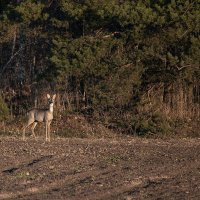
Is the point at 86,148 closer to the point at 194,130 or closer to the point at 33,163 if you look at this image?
the point at 33,163

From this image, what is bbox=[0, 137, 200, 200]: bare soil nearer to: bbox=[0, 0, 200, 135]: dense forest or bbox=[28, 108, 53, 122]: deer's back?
bbox=[28, 108, 53, 122]: deer's back

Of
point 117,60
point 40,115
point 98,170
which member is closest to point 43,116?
point 40,115

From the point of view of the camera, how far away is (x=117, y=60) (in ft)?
94.6

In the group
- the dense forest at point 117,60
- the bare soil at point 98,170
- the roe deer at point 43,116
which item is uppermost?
the dense forest at point 117,60

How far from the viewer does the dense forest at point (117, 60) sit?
92.4 ft

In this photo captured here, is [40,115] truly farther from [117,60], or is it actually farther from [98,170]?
[98,170]

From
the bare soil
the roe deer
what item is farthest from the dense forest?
the bare soil

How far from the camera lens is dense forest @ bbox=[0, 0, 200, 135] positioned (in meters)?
28.2

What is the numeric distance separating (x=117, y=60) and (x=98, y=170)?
1258cm

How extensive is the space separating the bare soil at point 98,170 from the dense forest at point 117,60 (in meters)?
5.35

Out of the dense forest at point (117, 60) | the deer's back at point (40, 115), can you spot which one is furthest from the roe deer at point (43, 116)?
the dense forest at point (117, 60)

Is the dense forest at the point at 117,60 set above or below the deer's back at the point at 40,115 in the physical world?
above

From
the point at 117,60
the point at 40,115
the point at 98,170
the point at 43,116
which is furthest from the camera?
the point at 117,60

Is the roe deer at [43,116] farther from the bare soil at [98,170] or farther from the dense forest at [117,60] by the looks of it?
the dense forest at [117,60]
